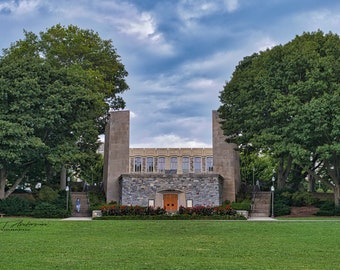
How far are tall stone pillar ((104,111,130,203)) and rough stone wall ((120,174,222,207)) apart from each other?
2.49m

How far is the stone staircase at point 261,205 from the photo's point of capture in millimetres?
36125

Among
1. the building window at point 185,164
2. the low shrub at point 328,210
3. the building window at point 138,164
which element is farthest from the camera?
the building window at point 138,164

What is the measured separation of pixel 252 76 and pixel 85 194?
18.6m

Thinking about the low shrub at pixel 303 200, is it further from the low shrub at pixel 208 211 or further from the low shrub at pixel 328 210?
the low shrub at pixel 208 211

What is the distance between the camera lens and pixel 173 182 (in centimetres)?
3884

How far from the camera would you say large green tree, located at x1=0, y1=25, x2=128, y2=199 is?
111ft

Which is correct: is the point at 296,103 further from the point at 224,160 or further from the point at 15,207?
the point at 15,207

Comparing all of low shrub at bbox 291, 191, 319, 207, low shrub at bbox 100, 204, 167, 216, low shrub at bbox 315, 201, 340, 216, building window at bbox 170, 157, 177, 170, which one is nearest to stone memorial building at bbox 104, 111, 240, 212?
low shrub at bbox 291, 191, 319, 207

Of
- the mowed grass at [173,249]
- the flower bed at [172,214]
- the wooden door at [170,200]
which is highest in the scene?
the wooden door at [170,200]

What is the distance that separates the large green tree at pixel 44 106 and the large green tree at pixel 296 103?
41.8 ft

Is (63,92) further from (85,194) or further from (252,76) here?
(252,76)

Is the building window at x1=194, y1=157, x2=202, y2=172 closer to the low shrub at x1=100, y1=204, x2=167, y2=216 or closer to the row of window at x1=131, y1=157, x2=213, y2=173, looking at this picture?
the row of window at x1=131, y1=157, x2=213, y2=173

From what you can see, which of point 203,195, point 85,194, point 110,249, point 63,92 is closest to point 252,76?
point 203,195

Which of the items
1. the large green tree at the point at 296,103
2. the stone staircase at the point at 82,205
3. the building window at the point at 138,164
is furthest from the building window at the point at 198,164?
the large green tree at the point at 296,103
